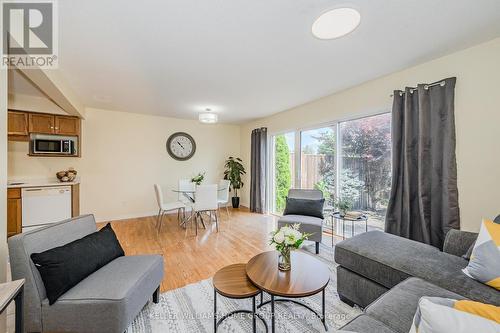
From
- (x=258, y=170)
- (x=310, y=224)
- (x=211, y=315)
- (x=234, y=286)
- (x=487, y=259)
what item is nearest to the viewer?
(x=487, y=259)

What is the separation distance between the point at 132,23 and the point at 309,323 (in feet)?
9.29

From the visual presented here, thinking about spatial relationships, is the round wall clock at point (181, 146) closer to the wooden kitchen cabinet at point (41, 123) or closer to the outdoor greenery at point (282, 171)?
the wooden kitchen cabinet at point (41, 123)

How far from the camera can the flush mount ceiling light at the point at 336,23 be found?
5.15 ft

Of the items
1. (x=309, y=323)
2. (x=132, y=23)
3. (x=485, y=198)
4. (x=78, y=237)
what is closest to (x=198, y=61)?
(x=132, y=23)

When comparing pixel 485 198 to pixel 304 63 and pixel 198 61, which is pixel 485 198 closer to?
pixel 304 63

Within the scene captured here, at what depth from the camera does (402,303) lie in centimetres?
119

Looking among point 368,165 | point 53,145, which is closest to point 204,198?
point 368,165

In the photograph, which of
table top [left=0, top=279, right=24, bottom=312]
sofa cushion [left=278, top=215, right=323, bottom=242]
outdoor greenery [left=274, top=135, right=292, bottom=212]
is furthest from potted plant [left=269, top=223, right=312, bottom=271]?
outdoor greenery [left=274, top=135, right=292, bottom=212]

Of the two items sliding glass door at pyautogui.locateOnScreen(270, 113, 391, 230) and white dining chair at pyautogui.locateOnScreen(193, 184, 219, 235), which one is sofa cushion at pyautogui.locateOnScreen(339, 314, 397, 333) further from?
white dining chair at pyautogui.locateOnScreen(193, 184, 219, 235)

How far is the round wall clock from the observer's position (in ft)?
17.3

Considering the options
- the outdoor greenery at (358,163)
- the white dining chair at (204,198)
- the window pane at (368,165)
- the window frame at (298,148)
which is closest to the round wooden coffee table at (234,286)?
the outdoor greenery at (358,163)

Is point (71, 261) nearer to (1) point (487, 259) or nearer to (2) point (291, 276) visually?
(2) point (291, 276)

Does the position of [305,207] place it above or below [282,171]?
below

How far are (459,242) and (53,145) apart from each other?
588 cm
